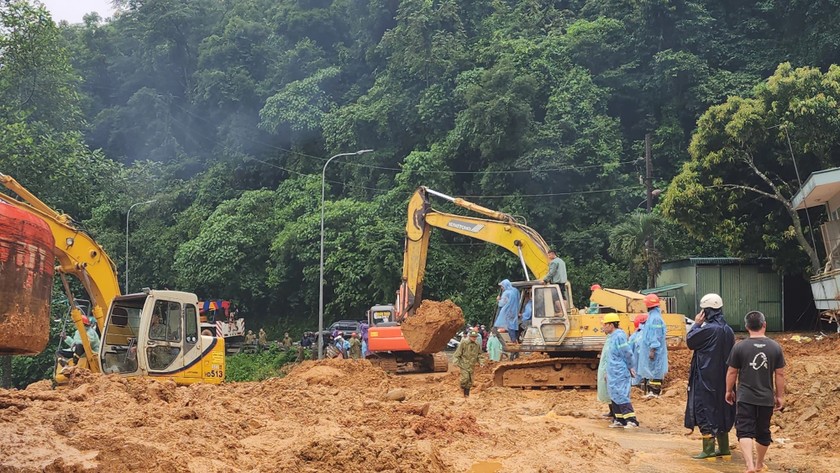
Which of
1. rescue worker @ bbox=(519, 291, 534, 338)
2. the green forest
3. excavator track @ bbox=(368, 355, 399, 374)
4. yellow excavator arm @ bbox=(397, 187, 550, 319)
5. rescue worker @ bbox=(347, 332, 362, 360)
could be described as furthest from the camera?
the green forest

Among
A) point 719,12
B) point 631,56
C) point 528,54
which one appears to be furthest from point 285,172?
point 719,12

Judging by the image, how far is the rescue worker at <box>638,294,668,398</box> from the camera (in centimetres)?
1398

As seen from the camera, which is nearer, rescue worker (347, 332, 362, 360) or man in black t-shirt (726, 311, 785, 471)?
man in black t-shirt (726, 311, 785, 471)

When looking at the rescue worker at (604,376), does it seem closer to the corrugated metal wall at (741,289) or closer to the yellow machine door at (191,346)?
the yellow machine door at (191,346)

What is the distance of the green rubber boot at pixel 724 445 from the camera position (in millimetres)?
9195

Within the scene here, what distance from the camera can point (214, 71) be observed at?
5616 centimetres

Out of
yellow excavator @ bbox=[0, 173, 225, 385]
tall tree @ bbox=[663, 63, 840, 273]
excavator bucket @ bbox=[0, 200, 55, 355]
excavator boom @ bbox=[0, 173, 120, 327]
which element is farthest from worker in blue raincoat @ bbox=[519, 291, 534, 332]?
excavator bucket @ bbox=[0, 200, 55, 355]

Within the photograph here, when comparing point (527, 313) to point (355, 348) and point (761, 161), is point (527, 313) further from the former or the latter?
point (761, 161)

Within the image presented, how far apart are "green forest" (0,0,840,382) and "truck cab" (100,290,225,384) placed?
1508 cm

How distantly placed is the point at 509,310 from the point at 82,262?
8.80 m

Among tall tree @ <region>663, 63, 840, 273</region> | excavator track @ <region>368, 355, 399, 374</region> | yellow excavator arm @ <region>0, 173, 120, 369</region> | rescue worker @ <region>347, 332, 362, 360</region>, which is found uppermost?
tall tree @ <region>663, 63, 840, 273</region>

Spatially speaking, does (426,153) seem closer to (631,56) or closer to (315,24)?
(631,56)

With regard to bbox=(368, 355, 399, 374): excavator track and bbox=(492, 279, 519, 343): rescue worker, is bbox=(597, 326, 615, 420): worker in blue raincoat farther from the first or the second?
bbox=(368, 355, 399, 374): excavator track

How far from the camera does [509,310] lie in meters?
19.1
